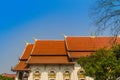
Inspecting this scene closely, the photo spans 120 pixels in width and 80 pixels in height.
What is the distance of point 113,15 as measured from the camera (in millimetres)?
11680

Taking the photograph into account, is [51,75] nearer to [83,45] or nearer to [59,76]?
[59,76]

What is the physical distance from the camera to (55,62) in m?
47.4

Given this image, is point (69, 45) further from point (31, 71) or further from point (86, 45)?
point (31, 71)

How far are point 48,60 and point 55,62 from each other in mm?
1208

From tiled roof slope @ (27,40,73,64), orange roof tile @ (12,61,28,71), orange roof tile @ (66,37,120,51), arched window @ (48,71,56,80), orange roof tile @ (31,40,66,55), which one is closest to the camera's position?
tiled roof slope @ (27,40,73,64)

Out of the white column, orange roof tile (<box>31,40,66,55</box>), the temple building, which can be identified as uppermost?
orange roof tile (<box>31,40,66,55</box>)

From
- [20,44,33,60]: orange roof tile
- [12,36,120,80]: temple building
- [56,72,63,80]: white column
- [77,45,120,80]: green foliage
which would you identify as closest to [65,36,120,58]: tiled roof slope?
[12,36,120,80]: temple building

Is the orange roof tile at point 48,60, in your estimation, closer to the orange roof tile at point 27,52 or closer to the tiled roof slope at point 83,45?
the tiled roof slope at point 83,45

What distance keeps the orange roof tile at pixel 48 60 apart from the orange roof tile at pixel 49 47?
2.38ft

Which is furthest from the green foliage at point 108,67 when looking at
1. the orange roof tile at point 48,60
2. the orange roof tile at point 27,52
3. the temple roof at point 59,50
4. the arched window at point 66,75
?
the orange roof tile at point 27,52

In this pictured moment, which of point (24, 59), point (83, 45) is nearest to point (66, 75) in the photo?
point (83, 45)

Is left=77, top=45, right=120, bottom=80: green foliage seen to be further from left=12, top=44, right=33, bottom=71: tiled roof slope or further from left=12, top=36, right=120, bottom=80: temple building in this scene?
left=12, top=44, right=33, bottom=71: tiled roof slope

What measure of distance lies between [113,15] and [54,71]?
122 ft

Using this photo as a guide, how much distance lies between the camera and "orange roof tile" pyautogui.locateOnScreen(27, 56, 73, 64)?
47.5 meters
